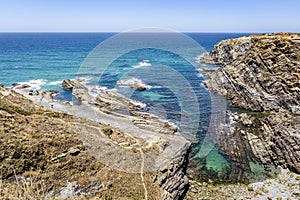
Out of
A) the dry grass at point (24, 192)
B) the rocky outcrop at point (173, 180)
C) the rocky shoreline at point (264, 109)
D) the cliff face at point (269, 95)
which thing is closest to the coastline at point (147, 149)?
the rocky outcrop at point (173, 180)

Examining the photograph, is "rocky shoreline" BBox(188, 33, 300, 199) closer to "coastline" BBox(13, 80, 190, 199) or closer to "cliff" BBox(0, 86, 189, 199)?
"coastline" BBox(13, 80, 190, 199)

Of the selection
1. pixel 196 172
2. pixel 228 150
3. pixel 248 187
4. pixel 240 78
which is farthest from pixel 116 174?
pixel 240 78

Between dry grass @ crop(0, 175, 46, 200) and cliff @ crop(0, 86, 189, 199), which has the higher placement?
dry grass @ crop(0, 175, 46, 200)

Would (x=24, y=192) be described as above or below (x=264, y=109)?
above

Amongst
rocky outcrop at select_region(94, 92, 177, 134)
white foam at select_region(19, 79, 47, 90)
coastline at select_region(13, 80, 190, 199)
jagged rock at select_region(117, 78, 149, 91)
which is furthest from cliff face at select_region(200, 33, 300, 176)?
white foam at select_region(19, 79, 47, 90)

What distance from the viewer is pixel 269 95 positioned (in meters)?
46.6

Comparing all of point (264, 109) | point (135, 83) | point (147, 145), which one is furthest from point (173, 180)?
point (135, 83)

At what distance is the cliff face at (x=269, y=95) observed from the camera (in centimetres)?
3184

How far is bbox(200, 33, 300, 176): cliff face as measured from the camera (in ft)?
104

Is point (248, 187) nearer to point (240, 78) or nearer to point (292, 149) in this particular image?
point (292, 149)

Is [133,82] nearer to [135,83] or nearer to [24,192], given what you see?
[135,83]

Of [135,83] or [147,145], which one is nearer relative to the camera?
[147,145]

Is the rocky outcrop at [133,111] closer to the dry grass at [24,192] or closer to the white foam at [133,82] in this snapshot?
the white foam at [133,82]

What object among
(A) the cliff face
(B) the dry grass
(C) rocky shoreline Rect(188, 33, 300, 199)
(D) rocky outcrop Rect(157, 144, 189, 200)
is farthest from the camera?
(A) the cliff face
